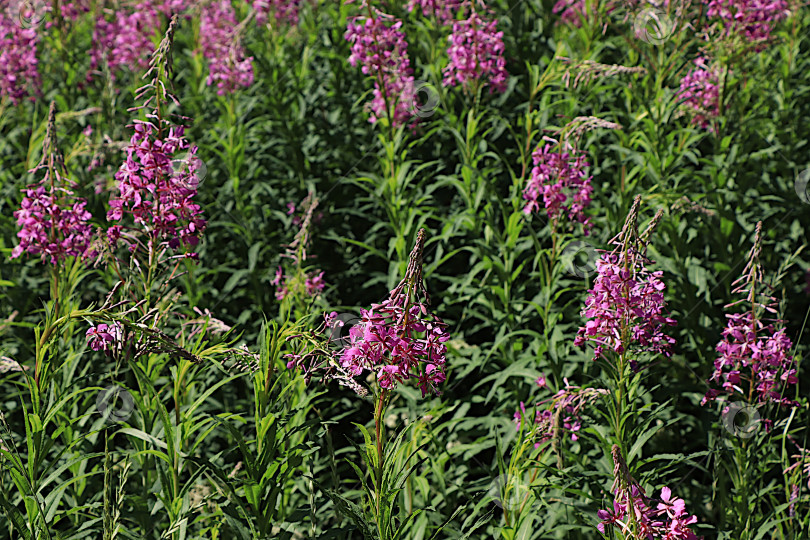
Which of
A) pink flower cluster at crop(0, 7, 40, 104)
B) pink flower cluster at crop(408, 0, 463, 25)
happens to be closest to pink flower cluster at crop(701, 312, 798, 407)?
pink flower cluster at crop(408, 0, 463, 25)

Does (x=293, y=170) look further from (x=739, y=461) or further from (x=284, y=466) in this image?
(x=739, y=461)

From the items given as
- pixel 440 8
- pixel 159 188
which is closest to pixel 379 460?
pixel 159 188

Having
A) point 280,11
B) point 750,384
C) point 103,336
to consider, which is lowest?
point 750,384

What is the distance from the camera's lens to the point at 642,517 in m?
2.49

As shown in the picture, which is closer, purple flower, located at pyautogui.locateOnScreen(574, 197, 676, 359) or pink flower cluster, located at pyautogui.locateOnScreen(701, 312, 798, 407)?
purple flower, located at pyautogui.locateOnScreen(574, 197, 676, 359)

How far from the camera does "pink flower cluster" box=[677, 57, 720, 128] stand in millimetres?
4805

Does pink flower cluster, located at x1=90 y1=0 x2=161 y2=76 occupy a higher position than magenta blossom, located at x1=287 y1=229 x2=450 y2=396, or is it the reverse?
magenta blossom, located at x1=287 y1=229 x2=450 y2=396

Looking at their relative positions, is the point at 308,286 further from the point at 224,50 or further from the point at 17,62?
the point at 17,62

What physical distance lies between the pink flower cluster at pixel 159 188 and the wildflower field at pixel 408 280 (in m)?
0.01

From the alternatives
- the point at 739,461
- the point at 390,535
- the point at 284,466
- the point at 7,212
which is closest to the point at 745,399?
the point at 739,461

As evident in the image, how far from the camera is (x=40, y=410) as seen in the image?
2902mm

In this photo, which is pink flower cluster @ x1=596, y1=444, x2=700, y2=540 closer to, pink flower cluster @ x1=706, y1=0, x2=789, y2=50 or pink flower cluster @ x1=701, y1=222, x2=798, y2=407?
pink flower cluster @ x1=701, y1=222, x2=798, y2=407

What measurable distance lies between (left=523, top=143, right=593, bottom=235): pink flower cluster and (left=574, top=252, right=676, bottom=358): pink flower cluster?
1058 millimetres

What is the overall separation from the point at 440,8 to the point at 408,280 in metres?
3.86
